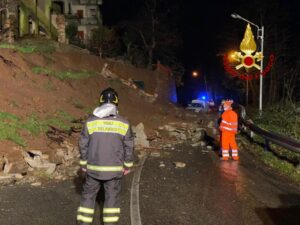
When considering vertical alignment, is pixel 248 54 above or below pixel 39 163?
above

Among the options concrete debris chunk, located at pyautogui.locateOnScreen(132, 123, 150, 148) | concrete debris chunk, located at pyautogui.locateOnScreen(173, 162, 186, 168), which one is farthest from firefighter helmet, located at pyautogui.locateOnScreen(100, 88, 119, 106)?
concrete debris chunk, located at pyautogui.locateOnScreen(132, 123, 150, 148)

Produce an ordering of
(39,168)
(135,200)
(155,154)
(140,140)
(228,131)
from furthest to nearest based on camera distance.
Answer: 1. (140,140)
2. (155,154)
3. (228,131)
4. (39,168)
5. (135,200)

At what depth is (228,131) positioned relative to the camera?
1266cm

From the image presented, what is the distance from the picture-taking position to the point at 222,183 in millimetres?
9352

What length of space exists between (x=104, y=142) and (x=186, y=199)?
2.73 meters

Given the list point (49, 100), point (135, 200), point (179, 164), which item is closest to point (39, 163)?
point (135, 200)

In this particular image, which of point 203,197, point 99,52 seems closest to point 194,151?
point 203,197

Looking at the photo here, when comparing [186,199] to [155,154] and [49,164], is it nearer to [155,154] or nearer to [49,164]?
[49,164]

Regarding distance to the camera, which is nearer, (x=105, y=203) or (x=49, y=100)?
(x=105, y=203)

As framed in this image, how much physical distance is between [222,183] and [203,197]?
1.35 meters

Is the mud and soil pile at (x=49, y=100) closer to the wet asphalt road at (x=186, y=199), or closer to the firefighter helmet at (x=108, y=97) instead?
the wet asphalt road at (x=186, y=199)

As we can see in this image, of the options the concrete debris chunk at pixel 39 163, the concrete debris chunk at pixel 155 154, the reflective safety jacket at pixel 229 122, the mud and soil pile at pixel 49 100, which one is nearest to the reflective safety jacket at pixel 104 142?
the concrete debris chunk at pixel 39 163

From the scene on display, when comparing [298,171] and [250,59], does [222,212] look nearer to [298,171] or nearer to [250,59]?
[298,171]

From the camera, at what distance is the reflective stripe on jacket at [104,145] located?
19.2 ft
